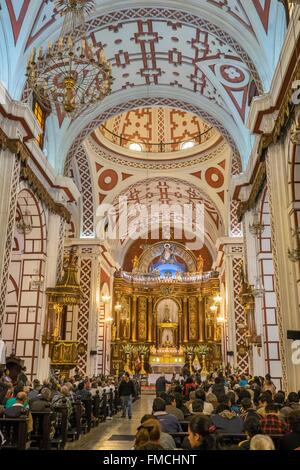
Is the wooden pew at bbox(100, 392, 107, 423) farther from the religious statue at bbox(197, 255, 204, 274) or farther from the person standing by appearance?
the religious statue at bbox(197, 255, 204, 274)

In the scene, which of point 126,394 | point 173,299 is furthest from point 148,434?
point 173,299

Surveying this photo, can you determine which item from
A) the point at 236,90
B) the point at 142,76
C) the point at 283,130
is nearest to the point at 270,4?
the point at 283,130

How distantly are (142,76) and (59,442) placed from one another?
10.8 meters

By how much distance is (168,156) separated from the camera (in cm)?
2067

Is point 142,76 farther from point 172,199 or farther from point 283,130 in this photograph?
point 172,199

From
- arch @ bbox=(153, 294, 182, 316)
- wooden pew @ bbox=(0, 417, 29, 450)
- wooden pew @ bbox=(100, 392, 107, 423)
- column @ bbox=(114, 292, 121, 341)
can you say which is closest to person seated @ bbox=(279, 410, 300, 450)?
wooden pew @ bbox=(0, 417, 29, 450)

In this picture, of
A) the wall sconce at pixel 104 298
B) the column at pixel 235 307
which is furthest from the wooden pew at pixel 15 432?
the wall sconce at pixel 104 298

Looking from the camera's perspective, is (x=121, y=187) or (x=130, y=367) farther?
(x=130, y=367)

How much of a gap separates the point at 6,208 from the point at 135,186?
11892 mm

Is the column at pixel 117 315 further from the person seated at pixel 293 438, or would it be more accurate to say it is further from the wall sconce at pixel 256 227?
the person seated at pixel 293 438

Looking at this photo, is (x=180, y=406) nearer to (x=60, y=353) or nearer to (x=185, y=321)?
(x=60, y=353)

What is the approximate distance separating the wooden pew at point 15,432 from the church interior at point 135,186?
2 cm

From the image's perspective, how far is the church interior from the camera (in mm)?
7469

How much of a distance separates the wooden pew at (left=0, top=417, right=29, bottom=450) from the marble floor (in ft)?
5.64
